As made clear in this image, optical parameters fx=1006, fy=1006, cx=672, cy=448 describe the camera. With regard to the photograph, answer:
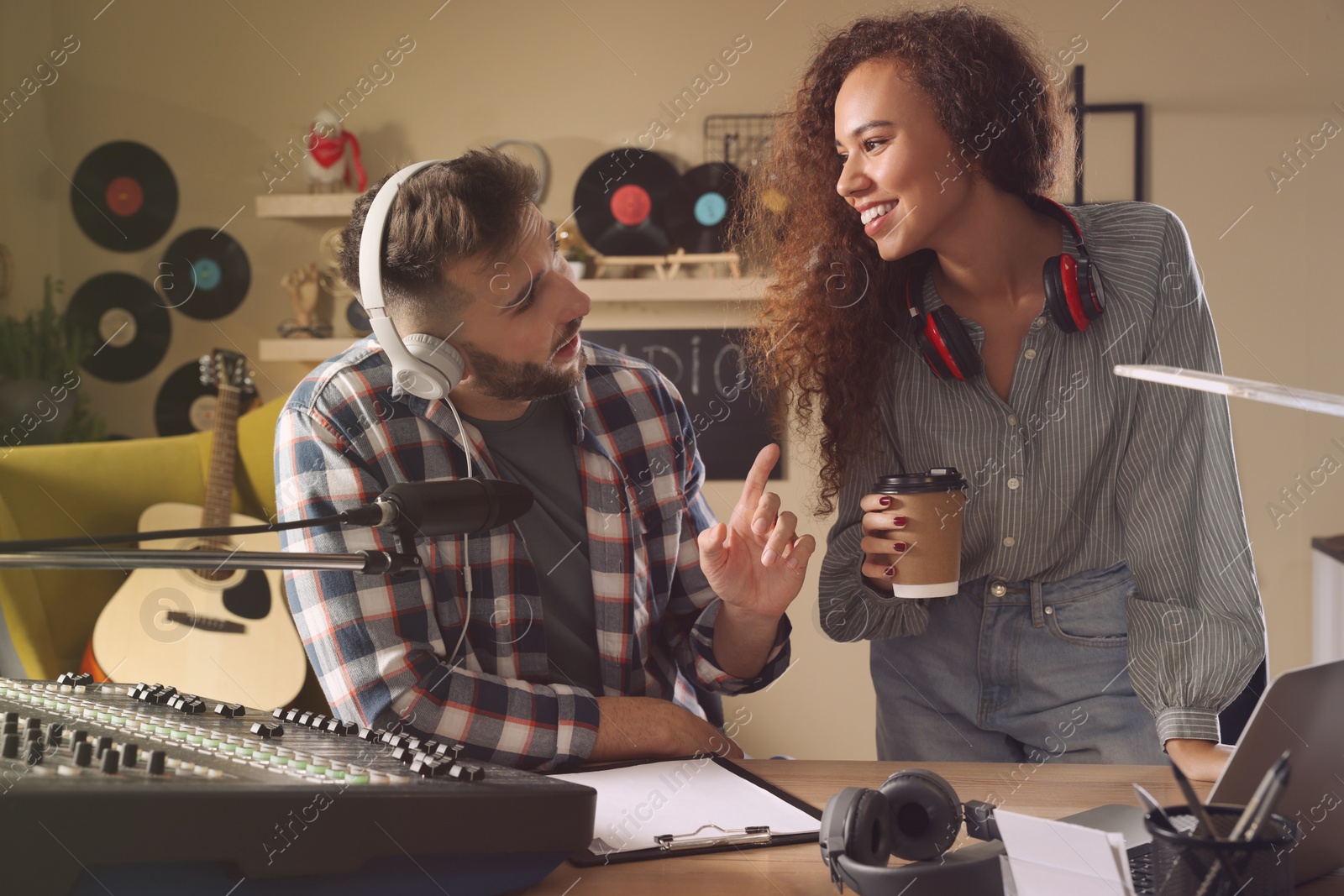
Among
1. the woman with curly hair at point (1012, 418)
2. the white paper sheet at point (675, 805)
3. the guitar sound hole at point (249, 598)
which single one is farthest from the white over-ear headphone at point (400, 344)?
the guitar sound hole at point (249, 598)

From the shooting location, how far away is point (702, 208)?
3473 millimetres

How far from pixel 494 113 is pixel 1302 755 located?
3372 mm

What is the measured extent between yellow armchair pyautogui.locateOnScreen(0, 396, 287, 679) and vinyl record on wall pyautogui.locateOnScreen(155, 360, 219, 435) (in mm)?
820

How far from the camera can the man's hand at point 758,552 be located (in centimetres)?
118

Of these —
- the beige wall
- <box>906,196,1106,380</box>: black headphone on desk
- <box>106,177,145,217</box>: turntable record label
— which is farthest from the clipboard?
<box>106,177,145,217</box>: turntable record label

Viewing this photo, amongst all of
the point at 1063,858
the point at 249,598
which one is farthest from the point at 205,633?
the point at 1063,858

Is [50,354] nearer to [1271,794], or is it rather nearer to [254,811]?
[254,811]

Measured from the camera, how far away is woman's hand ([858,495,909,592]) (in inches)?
46.8

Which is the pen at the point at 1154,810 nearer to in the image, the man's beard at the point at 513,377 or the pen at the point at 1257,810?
the pen at the point at 1257,810

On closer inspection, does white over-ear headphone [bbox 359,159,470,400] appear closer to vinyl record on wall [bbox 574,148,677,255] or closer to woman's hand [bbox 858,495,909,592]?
woman's hand [bbox 858,495,909,592]

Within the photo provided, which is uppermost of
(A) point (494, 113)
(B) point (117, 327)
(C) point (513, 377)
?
(A) point (494, 113)

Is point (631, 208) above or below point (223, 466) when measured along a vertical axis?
above

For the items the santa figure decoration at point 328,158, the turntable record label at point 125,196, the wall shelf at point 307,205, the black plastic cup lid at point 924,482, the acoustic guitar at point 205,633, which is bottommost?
the acoustic guitar at point 205,633

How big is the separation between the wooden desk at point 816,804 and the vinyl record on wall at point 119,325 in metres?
3.25
